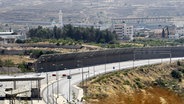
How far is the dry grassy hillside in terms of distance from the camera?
158 ft

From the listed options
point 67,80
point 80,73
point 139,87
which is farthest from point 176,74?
point 67,80

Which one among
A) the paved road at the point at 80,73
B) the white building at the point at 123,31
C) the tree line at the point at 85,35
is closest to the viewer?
the paved road at the point at 80,73

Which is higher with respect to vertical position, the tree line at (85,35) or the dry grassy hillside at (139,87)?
the tree line at (85,35)

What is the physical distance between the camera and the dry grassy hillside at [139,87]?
158ft

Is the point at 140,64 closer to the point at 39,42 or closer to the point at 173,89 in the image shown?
the point at 173,89

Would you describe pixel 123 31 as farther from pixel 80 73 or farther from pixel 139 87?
pixel 139 87

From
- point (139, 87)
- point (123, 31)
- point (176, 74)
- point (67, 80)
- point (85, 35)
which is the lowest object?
point (139, 87)

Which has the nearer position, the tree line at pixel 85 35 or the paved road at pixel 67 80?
the paved road at pixel 67 80

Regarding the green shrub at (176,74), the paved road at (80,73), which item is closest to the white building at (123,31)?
the paved road at (80,73)

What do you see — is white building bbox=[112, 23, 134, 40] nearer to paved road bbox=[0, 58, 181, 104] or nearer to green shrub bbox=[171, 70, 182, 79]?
paved road bbox=[0, 58, 181, 104]

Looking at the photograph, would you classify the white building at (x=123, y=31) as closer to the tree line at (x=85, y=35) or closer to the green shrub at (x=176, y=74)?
the tree line at (x=85, y=35)

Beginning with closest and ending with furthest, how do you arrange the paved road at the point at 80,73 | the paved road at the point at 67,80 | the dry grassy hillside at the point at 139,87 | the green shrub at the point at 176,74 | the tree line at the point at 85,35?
the paved road at the point at 67,80 < the paved road at the point at 80,73 < the dry grassy hillside at the point at 139,87 < the green shrub at the point at 176,74 < the tree line at the point at 85,35

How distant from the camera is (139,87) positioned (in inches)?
2143

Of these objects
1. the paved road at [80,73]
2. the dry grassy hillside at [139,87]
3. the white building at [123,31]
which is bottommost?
the dry grassy hillside at [139,87]
